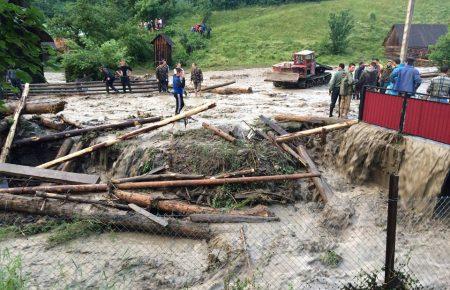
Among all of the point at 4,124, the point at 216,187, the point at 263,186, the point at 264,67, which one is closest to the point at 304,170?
the point at 263,186

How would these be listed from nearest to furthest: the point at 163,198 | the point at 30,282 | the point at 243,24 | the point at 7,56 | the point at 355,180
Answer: the point at 7,56 < the point at 30,282 < the point at 163,198 < the point at 355,180 < the point at 243,24

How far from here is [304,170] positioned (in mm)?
11438

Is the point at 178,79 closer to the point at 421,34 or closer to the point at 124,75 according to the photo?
the point at 124,75

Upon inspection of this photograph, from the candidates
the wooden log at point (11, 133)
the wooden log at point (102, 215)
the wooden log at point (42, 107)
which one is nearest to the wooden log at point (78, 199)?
the wooden log at point (102, 215)

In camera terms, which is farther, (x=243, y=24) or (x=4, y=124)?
(x=243, y=24)

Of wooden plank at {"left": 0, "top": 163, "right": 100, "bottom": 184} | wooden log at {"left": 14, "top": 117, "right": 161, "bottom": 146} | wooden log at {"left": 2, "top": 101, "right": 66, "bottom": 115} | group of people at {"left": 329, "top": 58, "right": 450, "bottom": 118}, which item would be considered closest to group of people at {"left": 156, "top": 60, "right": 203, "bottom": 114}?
wooden log at {"left": 14, "top": 117, "right": 161, "bottom": 146}

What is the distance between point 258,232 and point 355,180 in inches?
136

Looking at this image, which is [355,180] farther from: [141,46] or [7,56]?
[141,46]

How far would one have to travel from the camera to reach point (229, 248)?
28.0 ft

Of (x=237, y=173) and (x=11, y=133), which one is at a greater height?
(x=11, y=133)

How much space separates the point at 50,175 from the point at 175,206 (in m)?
3.86

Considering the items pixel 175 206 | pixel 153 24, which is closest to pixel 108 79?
pixel 175 206

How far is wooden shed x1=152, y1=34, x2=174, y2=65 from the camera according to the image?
111ft

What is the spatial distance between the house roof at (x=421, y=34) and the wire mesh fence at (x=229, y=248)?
37.1 m
